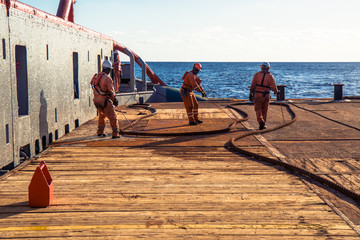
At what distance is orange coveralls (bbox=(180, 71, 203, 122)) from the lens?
11641 mm

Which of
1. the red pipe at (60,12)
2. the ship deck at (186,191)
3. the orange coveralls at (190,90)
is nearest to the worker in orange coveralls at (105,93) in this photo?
the ship deck at (186,191)

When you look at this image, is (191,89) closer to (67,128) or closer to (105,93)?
(105,93)

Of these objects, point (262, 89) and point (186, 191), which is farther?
point (262, 89)

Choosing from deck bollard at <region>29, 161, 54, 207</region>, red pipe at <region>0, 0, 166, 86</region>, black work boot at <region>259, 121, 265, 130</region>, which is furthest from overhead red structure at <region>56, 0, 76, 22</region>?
deck bollard at <region>29, 161, 54, 207</region>

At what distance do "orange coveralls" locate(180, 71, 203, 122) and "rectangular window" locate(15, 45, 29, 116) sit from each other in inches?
191

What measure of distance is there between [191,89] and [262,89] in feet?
Answer: 6.52

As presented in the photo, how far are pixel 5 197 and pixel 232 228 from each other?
9.77 feet

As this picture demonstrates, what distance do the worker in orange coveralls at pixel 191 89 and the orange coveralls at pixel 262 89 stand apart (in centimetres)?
154

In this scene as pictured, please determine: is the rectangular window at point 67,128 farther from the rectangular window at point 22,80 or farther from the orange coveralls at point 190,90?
the orange coveralls at point 190,90

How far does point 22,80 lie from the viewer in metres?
8.05

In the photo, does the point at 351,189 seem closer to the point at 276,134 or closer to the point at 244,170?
the point at 244,170

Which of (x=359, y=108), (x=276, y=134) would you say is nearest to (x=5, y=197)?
(x=276, y=134)

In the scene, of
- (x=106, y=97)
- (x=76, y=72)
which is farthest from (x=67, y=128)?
(x=76, y=72)

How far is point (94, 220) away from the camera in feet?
14.8
